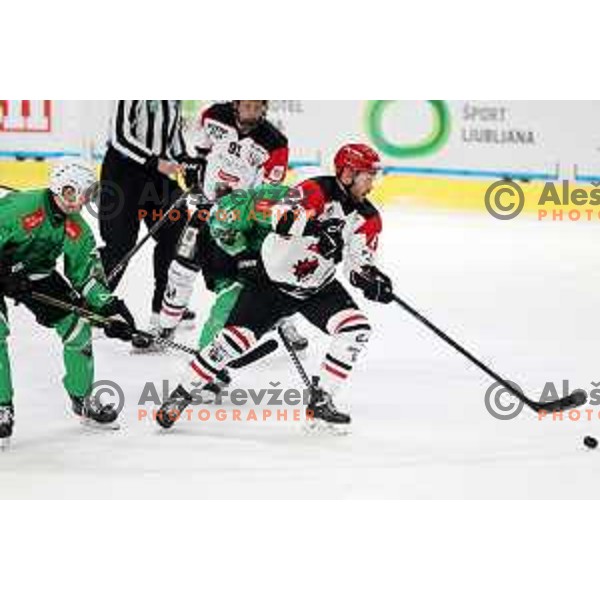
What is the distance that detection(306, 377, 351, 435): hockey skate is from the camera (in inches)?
136

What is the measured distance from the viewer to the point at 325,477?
310 centimetres

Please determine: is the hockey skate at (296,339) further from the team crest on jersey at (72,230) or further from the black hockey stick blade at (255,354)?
the team crest on jersey at (72,230)

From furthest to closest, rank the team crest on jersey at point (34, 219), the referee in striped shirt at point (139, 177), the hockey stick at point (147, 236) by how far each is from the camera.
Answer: the referee in striped shirt at point (139, 177)
the hockey stick at point (147, 236)
the team crest on jersey at point (34, 219)

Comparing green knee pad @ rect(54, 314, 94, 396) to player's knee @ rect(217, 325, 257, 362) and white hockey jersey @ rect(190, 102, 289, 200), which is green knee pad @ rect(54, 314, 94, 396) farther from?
white hockey jersey @ rect(190, 102, 289, 200)

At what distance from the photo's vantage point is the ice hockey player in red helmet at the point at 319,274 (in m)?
3.21

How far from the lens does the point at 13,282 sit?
3.18 m

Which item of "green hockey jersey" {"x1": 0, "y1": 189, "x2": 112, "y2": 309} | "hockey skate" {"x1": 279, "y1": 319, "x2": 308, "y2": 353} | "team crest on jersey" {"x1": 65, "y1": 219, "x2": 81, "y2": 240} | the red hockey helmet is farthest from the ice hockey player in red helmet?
"hockey skate" {"x1": 279, "y1": 319, "x2": 308, "y2": 353}

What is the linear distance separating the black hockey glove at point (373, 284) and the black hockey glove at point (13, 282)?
2.86 feet

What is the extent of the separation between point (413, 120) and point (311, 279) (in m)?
4.48

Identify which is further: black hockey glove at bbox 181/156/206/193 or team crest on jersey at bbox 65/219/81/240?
black hockey glove at bbox 181/156/206/193

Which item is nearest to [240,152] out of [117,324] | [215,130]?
[215,130]

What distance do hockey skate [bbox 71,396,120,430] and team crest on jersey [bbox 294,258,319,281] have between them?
672 mm

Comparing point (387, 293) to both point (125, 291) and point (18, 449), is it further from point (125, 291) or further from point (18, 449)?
point (125, 291)

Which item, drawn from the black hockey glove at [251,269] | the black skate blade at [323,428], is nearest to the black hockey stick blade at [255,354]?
the black hockey glove at [251,269]
